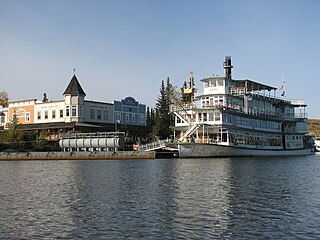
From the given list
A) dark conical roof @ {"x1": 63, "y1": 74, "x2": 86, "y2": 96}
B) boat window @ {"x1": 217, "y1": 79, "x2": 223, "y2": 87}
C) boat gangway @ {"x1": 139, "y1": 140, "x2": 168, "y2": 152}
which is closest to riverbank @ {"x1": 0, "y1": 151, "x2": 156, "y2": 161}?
boat gangway @ {"x1": 139, "y1": 140, "x2": 168, "y2": 152}

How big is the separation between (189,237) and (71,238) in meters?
3.92

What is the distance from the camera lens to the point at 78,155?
66.0 m

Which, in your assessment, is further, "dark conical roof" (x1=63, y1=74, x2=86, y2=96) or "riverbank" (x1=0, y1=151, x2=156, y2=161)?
"dark conical roof" (x1=63, y1=74, x2=86, y2=96)

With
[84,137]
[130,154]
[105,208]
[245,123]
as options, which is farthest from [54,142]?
[105,208]

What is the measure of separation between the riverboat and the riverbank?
6.33m

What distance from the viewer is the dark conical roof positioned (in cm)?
8150

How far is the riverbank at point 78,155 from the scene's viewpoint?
62.6 metres

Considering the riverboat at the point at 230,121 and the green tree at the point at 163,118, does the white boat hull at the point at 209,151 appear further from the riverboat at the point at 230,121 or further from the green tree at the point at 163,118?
the green tree at the point at 163,118

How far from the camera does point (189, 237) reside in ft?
44.3

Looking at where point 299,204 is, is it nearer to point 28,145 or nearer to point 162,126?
point 28,145

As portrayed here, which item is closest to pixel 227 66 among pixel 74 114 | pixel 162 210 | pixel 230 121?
pixel 230 121

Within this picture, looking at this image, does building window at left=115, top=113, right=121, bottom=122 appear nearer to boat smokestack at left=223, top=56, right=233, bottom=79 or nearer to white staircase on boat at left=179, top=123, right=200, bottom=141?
boat smokestack at left=223, top=56, right=233, bottom=79

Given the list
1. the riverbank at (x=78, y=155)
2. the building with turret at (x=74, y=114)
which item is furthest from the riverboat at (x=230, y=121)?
the building with turret at (x=74, y=114)

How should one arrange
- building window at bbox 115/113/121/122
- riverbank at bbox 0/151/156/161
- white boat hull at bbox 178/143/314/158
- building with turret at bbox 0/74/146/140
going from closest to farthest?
white boat hull at bbox 178/143/314/158, riverbank at bbox 0/151/156/161, building with turret at bbox 0/74/146/140, building window at bbox 115/113/121/122
